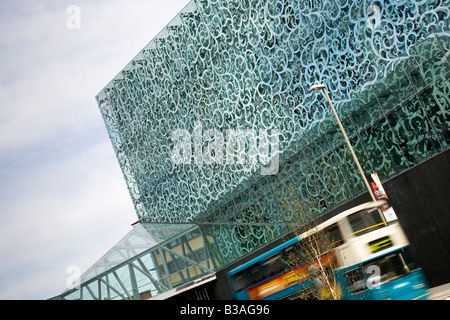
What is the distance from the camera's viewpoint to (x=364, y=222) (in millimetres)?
14242

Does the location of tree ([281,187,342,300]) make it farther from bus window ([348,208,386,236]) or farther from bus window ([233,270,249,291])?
bus window ([233,270,249,291])

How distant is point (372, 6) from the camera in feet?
57.5

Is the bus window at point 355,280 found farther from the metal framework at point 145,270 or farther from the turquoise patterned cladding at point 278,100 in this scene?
the metal framework at point 145,270

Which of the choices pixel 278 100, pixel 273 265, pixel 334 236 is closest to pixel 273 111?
pixel 278 100

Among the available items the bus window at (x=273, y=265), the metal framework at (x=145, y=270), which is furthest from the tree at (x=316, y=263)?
the metal framework at (x=145, y=270)

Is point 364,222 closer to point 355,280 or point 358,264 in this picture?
point 358,264

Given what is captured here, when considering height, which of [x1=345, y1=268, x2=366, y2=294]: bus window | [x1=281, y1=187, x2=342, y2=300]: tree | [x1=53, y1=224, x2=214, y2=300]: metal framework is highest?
[x1=53, y1=224, x2=214, y2=300]: metal framework

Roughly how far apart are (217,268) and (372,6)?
15996 millimetres

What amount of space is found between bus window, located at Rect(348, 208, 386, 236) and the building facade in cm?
258

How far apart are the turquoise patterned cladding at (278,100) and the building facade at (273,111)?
0.19 ft

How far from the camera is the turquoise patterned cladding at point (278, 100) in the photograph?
54.5ft

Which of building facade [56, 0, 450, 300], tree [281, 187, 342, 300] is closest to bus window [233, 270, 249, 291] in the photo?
tree [281, 187, 342, 300]

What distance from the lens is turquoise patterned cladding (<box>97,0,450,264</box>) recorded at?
54.5 ft
